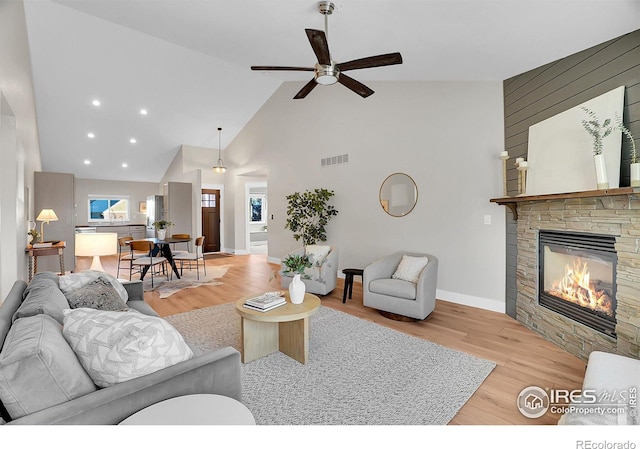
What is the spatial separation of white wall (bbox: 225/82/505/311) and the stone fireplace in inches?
19.0

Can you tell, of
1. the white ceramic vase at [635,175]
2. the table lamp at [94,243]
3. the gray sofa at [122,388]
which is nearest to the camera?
the gray sofa at [122,388]

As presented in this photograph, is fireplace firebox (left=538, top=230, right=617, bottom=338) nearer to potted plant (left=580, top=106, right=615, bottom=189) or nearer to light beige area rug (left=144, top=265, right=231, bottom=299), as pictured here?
potted plant (left=580, top=106, right=615, bottom=189)

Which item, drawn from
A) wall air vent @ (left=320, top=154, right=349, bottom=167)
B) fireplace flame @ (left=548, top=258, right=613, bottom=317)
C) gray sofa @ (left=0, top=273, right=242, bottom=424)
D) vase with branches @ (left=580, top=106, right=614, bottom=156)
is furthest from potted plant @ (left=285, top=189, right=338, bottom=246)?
gray sofa @ (left=0, top=273, right=242, bottom=424)

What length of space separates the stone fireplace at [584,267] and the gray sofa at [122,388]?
2.79 metres

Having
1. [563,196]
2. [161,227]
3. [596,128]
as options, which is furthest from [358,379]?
[161,227]

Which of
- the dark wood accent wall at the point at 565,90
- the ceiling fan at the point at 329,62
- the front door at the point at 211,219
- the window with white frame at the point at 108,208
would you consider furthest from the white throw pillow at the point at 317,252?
the window with white frame at the point at 108,208

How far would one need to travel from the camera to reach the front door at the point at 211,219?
905 centimetres

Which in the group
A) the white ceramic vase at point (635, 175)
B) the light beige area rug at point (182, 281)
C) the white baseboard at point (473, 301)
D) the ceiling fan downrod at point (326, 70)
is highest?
the ceiling fan downrod at point (326, 70)

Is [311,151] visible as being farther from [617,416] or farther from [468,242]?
[617,416]

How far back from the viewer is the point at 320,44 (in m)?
2.32

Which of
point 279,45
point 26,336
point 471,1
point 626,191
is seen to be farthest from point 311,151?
point 26,336

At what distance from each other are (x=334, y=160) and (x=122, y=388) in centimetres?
499

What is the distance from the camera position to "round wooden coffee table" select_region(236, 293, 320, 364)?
244 cm

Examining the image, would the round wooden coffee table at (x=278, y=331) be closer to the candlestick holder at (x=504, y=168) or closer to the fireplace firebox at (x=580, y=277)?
the fireplace firebox at (x=580, y=277)
